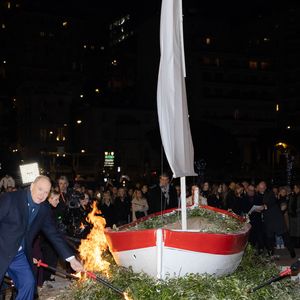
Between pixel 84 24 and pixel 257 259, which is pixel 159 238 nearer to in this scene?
pixel 257 259

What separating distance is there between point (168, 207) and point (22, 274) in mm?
7788

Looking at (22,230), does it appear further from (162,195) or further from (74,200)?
(162,195)

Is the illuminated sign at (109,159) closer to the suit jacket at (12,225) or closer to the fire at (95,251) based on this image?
the fire at (95,251)

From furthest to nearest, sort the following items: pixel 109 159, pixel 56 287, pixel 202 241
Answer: pixel 109 159, pixel 56 287, pixel 202 241

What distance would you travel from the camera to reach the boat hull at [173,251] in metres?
9.52

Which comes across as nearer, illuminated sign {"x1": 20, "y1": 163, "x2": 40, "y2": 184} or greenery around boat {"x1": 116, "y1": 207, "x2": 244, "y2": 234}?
greenery around boat {"x1": 116, "y1": 207, "x2": 244, "y2": 234}

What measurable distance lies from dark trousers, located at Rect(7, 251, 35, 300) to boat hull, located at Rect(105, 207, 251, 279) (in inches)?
73.7

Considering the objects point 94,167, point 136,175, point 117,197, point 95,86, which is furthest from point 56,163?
point 117,197

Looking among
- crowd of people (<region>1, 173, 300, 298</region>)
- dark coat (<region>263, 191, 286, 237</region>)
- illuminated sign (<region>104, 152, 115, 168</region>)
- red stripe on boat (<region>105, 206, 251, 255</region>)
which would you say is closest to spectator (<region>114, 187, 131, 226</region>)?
crowd of people (<region>1, 173, 300, 298</region>)

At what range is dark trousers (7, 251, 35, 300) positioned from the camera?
27.8 ft

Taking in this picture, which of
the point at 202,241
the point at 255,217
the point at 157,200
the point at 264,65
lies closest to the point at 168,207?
the point at 157,200

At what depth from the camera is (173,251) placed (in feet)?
31.3

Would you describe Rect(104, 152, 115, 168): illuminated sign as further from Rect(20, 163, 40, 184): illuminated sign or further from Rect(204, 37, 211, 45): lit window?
Rect(20, 163, 40, 184): illuminated sign

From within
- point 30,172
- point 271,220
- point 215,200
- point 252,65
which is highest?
point 252,65
